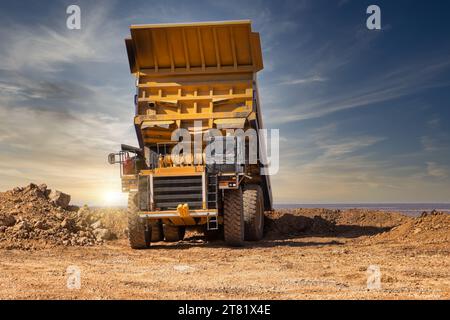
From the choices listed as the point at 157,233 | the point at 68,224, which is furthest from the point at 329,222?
the point at 68,224

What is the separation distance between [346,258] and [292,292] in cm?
363

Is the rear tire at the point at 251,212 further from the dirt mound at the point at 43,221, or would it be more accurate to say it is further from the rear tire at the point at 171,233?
the dirt mound at the point at 43,221

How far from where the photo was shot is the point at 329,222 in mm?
17562

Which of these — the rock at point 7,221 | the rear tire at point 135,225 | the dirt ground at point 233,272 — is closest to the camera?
the dirt ground at point 233,272

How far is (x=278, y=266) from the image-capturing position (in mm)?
8391

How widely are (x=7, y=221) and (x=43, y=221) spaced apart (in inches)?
37.1

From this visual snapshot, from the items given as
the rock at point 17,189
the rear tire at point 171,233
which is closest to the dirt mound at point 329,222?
the rear tire at point 171,233

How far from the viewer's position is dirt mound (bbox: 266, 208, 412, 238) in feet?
53.4

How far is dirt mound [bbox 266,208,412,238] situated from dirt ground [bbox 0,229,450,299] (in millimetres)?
4347

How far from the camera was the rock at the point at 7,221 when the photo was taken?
1381cm

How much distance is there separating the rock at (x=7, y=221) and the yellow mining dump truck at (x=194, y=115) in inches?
165

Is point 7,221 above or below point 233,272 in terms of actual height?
above

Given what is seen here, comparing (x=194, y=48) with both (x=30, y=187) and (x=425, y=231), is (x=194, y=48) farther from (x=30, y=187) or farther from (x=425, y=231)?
(x=30, y=187)
